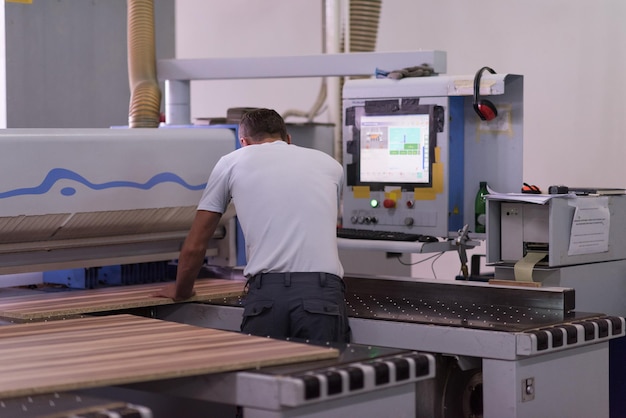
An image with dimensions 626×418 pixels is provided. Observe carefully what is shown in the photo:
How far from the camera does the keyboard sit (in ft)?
13.5

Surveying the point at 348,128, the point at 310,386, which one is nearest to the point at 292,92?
the point at 348,128

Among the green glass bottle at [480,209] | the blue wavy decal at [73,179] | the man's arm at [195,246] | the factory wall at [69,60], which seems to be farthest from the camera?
the factory wall at [69,60]

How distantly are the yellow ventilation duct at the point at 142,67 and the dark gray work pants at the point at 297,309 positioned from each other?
4.52 ft

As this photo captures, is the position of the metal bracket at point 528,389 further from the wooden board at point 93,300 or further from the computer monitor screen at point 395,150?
the computer monitor screen at point 395,150

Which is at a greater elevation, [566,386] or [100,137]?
[100,137]

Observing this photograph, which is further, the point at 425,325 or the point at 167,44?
the point at 167,44

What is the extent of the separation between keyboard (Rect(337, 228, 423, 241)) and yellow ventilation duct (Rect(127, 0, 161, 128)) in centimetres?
97

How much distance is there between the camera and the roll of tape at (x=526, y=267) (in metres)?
3.62

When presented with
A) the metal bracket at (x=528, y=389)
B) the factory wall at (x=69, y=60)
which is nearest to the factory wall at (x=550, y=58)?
the factory wall at (x=69, y=60)

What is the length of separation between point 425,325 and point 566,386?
0.50 m

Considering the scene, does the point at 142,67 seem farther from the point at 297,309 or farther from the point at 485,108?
the point at 297,309

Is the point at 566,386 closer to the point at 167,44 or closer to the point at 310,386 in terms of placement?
the point at 310,386

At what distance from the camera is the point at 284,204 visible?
132 inches

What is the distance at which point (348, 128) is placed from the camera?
4523 millimetres
